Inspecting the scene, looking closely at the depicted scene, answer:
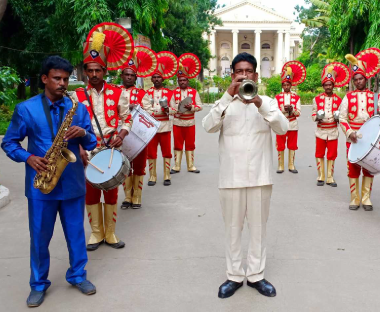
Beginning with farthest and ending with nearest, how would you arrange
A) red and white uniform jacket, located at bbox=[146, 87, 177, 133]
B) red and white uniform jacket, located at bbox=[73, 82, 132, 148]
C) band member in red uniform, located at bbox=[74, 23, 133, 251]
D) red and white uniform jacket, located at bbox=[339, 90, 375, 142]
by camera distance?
red and white uniform jacket, located at bbox=[146, 87, 177, 133], red and white uniform jacket, located at bbox=[339, 90, 375, 142], red and white uniform jacket, located at bbox=[73, 82, 132, 148], band member in red uniform, located at bbox=[74, 23, 133, 251]

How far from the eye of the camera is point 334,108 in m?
8.23

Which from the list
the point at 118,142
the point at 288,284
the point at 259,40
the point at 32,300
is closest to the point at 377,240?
the point at 288,284

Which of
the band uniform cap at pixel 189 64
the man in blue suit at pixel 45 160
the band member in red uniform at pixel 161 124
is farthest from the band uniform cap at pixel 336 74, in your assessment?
the man in blue suit at pixel 45 160

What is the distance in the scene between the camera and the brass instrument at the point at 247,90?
3221 millimetres

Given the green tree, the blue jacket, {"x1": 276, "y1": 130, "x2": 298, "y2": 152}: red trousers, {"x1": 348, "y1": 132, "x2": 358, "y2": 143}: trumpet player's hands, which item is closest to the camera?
the blue jacket

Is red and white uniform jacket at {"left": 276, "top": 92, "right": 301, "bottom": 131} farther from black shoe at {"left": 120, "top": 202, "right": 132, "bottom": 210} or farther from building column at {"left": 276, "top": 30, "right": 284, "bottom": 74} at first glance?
building column at {"left": 276, "top": 30, "right": 284, "bottom": 74}

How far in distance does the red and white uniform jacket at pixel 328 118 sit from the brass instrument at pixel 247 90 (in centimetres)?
528

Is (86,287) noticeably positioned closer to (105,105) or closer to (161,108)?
Answer: (105,105)

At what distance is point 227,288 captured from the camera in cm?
390

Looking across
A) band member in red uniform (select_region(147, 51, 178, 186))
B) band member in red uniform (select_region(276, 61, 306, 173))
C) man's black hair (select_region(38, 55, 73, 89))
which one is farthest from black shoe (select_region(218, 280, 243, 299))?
band member in red uniform (select_region(276, 61, 306, 173))

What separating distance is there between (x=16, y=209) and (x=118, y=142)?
291cm

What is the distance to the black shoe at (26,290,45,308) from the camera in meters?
3.77

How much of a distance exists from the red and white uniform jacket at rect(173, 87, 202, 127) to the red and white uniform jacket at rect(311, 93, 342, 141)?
2469 millimetres

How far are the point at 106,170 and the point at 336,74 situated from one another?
568cm
